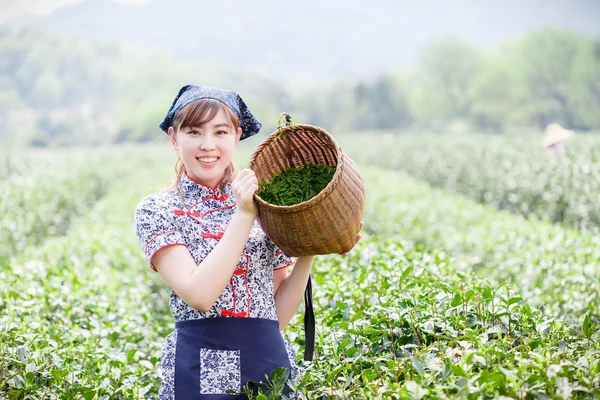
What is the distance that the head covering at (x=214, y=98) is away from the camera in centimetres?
205

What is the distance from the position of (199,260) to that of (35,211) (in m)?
6.82

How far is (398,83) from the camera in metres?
57.2

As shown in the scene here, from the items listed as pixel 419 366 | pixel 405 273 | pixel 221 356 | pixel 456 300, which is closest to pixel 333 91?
pixel 405 273

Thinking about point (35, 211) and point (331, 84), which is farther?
point (331, 84)

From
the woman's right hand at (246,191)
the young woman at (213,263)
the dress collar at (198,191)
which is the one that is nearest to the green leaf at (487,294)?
the young woman at (213,263)

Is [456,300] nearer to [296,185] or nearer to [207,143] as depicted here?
[296,185]

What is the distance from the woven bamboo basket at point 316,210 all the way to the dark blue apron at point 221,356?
0.28m

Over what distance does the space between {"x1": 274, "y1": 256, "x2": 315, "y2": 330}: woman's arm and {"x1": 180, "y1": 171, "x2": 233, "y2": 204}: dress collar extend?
0.34 meters

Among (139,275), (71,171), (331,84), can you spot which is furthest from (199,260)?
(331,84)

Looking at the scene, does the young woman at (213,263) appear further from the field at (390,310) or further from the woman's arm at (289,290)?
the field at (390,310)

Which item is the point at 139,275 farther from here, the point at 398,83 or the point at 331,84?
the point at 331,84

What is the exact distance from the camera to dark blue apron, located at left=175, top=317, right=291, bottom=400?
6.07ft

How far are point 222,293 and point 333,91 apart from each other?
5863cm

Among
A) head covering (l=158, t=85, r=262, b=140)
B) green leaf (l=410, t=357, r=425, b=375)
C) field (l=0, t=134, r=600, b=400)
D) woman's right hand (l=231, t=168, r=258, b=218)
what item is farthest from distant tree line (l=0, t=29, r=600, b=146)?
green leaf (l=410, t=357, r=425, b=375)
